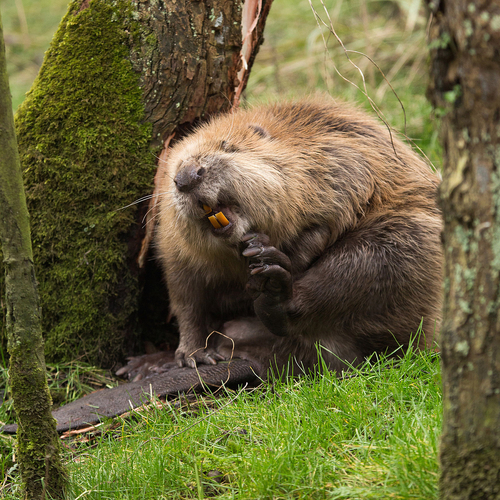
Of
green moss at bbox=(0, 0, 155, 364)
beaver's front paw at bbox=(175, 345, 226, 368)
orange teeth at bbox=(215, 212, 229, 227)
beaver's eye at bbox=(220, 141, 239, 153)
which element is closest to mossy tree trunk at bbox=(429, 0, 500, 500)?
orange teeth at bbox=(215, 212, 229, 227)

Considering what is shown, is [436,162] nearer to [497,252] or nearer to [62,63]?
[62,63]

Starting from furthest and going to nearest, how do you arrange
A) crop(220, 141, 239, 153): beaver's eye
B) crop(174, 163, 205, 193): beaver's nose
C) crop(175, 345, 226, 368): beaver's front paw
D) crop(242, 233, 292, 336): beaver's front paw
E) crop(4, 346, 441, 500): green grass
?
crop(175, 345, 226, 368): beaver's front paw
crop(220, 141, 239, 153): beaver's eye
crop(242, 233, 292, 336): beaver's front paw
crop(174, 163, 205, 193): beaver's nose
crop(4, 346, 441, 500): green grass

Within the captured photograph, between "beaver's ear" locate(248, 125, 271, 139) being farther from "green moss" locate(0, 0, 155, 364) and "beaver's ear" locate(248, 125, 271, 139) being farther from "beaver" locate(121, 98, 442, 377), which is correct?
Result: "green moss" locate(0, 0, 155, 364)

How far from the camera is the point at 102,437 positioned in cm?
261

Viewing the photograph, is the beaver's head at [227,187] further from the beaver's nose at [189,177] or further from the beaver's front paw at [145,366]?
the beaver's front paw at [145,366]

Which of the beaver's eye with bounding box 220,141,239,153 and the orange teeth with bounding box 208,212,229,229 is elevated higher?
the beaver's eye with bounding box 220,141,239,153

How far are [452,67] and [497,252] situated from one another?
0.44 meters

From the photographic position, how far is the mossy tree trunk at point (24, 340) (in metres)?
1.91

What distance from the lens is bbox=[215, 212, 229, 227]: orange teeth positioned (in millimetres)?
2734

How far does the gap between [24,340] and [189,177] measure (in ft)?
3.35

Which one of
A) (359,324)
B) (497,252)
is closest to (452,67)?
(497,252)

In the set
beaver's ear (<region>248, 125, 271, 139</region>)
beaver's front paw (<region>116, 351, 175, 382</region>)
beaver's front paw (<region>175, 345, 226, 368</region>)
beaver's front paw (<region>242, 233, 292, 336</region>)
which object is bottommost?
beaver's front paw (<region>116, 351, 175, 382</region>)

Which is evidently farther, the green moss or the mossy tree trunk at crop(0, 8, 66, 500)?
the green moss

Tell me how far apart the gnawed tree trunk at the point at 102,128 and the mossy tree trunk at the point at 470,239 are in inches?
84.9
